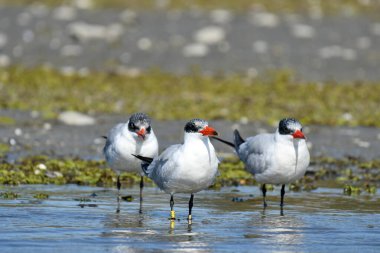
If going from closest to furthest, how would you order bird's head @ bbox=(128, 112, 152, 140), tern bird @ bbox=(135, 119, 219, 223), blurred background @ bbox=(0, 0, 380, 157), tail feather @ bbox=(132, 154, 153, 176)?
tern bird @ bbox=(135, 119, 219, 223), tail feather @ bbox=(132, 154, 153, 176), bird's head @ bbox=(128, 112, 152, 140), blurred background @ bbox=(0, 0, 380, 157)

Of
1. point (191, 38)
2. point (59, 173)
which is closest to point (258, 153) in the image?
point (59, 173)

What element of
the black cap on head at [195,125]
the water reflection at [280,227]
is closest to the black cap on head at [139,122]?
the black cap on head at [195,125]

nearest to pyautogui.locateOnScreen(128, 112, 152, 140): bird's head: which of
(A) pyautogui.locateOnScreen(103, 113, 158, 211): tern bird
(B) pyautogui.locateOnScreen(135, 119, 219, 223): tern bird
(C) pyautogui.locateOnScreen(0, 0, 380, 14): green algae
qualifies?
(A) pyautogui.locateOnScreen(103, 113, 158, 211): tern bird

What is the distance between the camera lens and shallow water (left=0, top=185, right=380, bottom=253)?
34.8ft

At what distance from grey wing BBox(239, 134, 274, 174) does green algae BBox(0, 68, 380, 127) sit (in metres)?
7.20

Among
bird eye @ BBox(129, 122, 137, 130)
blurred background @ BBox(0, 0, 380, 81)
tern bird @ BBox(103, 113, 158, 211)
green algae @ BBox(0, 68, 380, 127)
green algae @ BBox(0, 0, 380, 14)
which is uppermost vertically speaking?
green algae @ BBox(0, 0, 380, 14)

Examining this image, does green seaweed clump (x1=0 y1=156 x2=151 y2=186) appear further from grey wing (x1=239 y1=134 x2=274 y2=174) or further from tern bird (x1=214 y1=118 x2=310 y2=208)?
tern bird (x1=214 y1=118 x2=310 y2=208)

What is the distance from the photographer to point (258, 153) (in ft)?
46.1

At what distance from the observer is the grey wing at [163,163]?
12.2 metres

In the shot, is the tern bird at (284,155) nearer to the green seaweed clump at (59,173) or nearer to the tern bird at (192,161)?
the tern bird at (192,161)

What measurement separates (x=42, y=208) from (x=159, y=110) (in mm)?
10422

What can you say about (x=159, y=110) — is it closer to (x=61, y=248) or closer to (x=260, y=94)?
(x=260, y=94)

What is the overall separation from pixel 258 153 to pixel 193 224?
7.30 feet

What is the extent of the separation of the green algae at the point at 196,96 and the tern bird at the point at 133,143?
788cm
